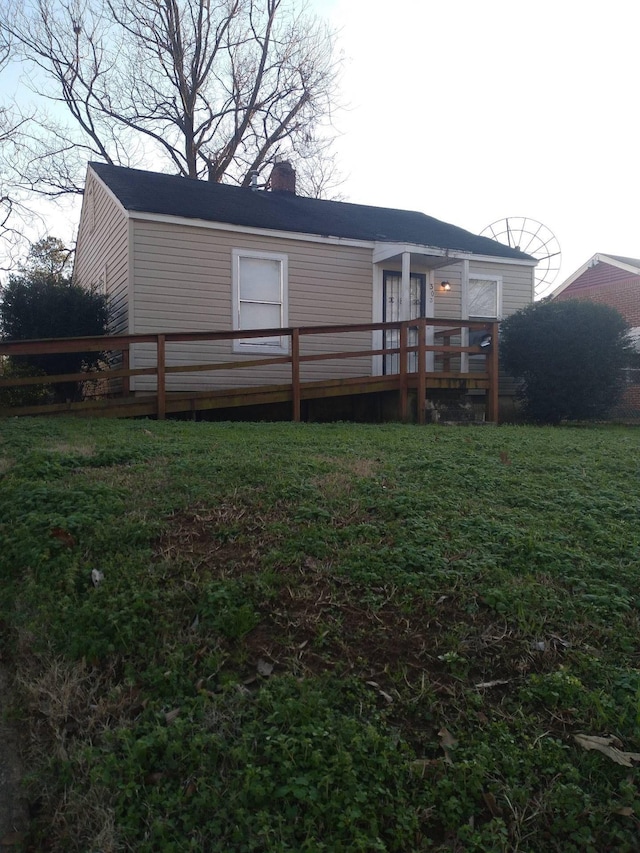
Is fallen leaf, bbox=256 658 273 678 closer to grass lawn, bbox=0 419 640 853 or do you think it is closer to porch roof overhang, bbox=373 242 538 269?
grass lawn, bbox=0 419 640 853

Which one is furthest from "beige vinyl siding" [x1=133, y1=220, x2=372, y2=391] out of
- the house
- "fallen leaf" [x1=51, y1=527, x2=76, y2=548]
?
"fallen leaf" [x1=51, y1=527, x2=76, y2=548]

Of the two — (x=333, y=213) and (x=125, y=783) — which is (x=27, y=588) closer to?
(x=125, y=783)

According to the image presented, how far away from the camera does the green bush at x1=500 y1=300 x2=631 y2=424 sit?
35.8 ft

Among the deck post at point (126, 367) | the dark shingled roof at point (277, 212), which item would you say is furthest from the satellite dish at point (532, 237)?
the deck post at point (126, 367)

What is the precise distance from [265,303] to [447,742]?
383 inches

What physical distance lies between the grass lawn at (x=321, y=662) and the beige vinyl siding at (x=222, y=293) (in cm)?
637

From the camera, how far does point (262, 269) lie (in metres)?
11.2

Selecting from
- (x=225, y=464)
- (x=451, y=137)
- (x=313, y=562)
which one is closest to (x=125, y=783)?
(x=313, y=562)

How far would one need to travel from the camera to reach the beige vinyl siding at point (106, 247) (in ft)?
35.3

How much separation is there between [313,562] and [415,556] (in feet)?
1.65

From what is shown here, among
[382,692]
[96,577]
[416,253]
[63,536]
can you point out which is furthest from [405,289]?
[382,692]

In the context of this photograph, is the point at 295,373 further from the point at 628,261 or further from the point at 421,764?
the point at 628,261

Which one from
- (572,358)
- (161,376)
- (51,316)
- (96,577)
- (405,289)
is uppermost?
(405,289)

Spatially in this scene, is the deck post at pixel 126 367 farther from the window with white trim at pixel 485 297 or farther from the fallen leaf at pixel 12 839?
the fallen leaf at pixel 12 839
